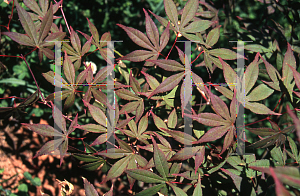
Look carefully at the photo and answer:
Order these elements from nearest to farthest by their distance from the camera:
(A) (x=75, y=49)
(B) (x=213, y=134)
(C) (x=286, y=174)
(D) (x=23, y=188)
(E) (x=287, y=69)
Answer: (C) (x=286, y=174)
(B) (x=213, y=134)
(E) (x=287, y=69)
(A) (x=75, y=49)
(D) (x=23, y=188)

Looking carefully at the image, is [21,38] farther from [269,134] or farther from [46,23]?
[269,134]

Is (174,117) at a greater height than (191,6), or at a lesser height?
lesser

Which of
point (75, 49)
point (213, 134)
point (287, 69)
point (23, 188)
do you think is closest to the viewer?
point (213, 134)

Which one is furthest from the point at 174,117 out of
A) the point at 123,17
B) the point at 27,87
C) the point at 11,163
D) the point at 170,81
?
the point at 11,163

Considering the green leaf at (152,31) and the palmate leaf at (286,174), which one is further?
the green leaf at (152,31)

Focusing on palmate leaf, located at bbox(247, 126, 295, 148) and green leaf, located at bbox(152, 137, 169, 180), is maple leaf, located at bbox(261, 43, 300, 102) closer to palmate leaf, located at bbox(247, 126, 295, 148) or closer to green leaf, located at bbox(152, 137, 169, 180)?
palmate leaf, located at bbox(247, 126, 295, 148)

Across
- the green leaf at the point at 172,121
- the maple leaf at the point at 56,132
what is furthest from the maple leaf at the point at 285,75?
the maple leaf at the point at 56,132

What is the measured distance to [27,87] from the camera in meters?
1.50

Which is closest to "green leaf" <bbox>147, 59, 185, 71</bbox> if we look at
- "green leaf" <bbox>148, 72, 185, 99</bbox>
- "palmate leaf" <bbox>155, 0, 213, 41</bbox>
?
"green leaf" <bbox>148, 72, 185, 99</bbox>

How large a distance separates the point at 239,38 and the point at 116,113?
0.77 m

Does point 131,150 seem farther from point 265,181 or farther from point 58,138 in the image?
point 265,181

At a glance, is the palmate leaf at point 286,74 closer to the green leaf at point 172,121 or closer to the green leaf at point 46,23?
the green leaf at point 172,121

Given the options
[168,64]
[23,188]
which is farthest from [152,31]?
[23,188]

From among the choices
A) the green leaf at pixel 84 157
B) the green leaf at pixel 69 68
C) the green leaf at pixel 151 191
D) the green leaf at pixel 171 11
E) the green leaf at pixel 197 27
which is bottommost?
the green leaf at pixel 151 191
